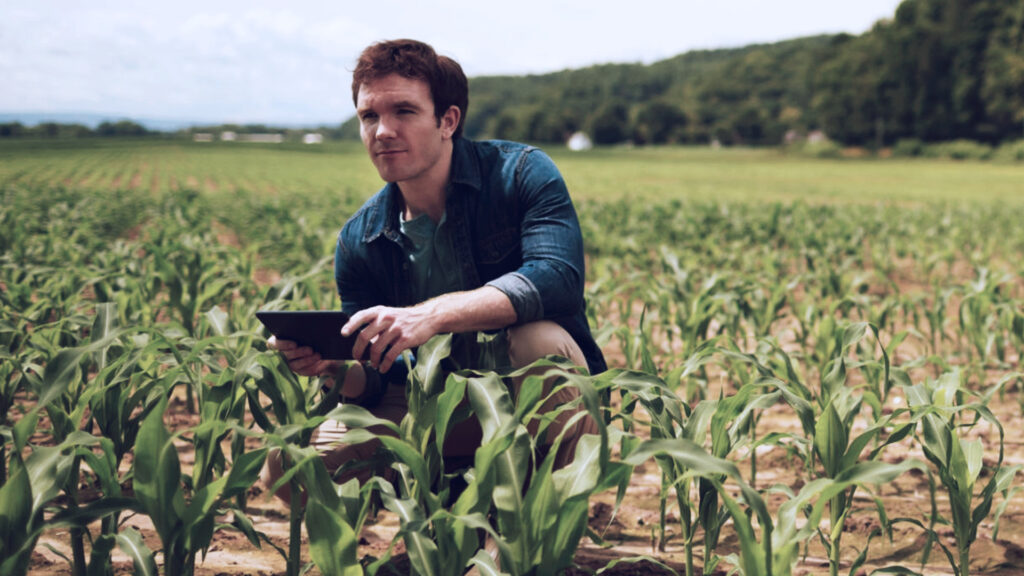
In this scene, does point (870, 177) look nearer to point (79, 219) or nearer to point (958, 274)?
point (958, 274)

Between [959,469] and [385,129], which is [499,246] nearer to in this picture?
[385,129]

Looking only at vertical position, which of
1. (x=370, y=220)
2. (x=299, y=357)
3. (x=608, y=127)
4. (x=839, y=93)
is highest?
(x=839, y=93)

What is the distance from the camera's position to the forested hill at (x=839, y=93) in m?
56.6

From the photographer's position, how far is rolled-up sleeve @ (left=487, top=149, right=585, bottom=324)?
2.13 m

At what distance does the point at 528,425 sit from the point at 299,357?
66 cm

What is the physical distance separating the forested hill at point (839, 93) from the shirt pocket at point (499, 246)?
127 ft

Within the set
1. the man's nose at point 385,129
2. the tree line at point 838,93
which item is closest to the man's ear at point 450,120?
the man's nose at point 385,129

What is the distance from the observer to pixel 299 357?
6.78 feet

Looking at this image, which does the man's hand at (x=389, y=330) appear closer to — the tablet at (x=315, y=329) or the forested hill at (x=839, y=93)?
the tablet at (x=315, y=329)

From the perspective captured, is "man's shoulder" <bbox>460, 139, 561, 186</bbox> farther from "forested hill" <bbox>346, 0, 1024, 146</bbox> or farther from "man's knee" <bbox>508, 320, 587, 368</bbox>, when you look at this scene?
"forested hill" <bbox>346, 0, 1024, 146</bbox>

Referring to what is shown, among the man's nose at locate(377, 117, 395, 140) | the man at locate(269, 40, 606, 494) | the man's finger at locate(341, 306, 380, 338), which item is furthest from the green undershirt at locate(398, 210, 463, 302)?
the man's finger at locate(341, 306, 380, 338)

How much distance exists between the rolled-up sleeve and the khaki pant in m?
0.06

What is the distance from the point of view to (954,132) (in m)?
57.9

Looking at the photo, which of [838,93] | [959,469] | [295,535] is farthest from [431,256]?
[838,93]
